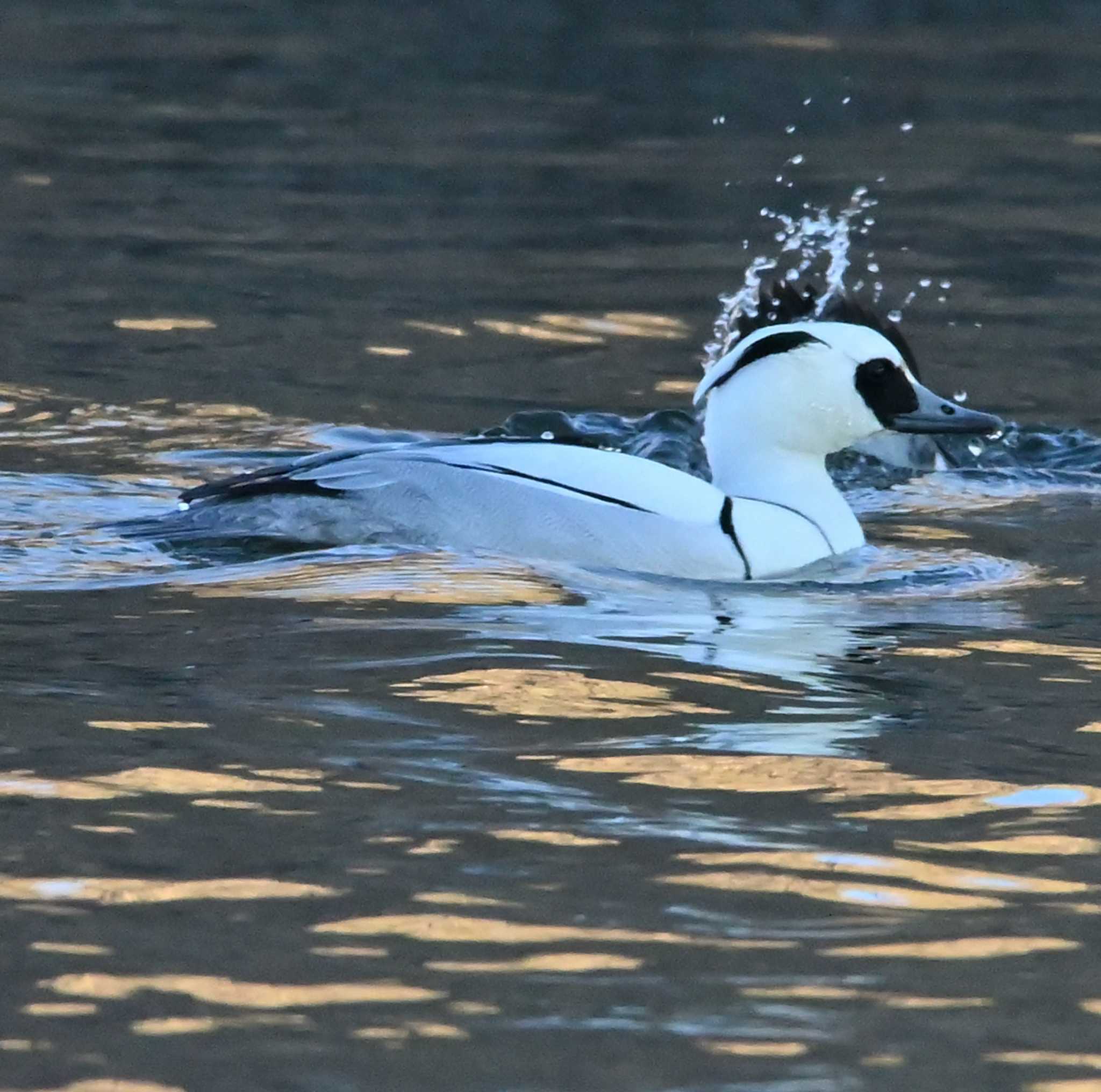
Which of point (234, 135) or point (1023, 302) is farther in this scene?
point (234, 135)

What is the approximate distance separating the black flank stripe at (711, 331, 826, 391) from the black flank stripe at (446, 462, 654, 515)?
2.33ft

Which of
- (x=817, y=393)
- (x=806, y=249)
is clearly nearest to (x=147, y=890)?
(x=817, y=393)

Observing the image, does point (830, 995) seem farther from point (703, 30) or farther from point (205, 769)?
point (703, 30)

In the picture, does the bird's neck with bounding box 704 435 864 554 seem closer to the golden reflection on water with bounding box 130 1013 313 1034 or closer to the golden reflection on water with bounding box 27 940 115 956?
the golden reflection on water with bounding box 27 940 115 956

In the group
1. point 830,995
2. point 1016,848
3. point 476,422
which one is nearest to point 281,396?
point 476,422

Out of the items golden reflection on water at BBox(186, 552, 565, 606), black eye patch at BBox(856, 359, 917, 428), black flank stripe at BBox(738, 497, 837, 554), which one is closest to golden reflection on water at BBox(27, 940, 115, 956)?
golden reflection on water at BBox(186, 552, 565, 606)

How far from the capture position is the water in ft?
14.0

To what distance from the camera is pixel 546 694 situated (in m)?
6.26

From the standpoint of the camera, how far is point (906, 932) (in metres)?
4.67

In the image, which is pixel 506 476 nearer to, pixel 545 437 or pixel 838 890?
pixel 545 437

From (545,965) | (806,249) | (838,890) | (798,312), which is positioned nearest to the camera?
(545,965)

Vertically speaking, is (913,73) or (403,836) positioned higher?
(913,73)

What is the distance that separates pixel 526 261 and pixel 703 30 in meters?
8.41

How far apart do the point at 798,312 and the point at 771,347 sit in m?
2.18
